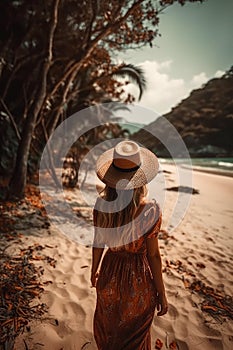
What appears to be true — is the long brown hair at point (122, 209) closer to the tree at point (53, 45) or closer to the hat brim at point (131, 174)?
the hat brim at point (131, 174)

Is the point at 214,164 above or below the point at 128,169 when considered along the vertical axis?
above

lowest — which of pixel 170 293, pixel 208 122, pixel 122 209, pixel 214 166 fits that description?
pixel 170 293

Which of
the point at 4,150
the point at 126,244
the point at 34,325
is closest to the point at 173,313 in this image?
the point at 34,325

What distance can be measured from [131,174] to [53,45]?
8.78m

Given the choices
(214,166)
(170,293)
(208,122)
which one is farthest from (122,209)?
(214,166)

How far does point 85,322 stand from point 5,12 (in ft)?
31.9

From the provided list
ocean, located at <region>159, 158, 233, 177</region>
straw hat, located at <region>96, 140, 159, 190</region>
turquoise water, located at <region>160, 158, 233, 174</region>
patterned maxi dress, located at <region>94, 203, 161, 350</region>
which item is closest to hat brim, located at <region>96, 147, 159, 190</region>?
straw hat, located at <region>96, 140, 159, 190</region>

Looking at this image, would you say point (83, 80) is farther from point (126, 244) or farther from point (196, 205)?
point (126, 244)

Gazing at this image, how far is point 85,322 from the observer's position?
92.5 inches

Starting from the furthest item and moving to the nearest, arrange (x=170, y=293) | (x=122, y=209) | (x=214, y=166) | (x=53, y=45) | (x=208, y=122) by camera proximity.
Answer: (x=214, y=166) < (x=208, y=122) < (x=53, y=45) < (x=170, y=293) < (x=122, y=209)

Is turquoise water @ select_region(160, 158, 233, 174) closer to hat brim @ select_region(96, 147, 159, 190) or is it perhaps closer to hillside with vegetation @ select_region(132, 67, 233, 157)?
hillside with vegetation @ select_region(132, 67, 233, 157)

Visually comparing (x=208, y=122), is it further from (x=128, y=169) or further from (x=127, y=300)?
(x=127, y=300)

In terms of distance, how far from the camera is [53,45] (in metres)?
8.19

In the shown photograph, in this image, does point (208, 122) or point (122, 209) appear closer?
point (122, 209)
